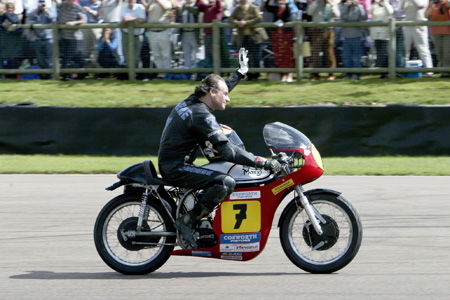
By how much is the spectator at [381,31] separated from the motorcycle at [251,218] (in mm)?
9154

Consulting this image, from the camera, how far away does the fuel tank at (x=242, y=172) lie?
6492mm

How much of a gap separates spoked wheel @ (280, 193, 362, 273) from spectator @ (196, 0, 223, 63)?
9565 mm

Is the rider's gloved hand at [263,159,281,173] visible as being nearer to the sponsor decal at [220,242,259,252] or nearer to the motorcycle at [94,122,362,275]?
the motorcycle at [94,122,362,275]

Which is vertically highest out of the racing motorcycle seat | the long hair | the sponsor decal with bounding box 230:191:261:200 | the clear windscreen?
the long hair

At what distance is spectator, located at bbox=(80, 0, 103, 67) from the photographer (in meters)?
16.2

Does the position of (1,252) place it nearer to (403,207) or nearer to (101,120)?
(403,207)

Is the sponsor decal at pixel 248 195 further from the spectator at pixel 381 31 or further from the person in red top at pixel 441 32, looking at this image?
the person in red top at pixel 441 32

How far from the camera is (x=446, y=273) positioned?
21.2 ft

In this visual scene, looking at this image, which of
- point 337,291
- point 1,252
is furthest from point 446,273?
point 1,252

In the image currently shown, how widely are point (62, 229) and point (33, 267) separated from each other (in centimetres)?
164

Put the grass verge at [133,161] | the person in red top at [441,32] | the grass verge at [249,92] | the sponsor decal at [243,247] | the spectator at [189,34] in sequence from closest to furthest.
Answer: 1. the sponsor decal at [243,247]
2. the grass verge at [133,161]
3. the grass verge at [249,92]
4. the person in red top at [441,32]
5. the spectator at [189,34]

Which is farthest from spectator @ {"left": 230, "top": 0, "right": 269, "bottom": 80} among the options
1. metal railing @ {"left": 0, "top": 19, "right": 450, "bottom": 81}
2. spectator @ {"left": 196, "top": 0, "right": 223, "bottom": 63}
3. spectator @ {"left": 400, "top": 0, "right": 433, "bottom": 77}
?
spectator @ {"left": 400, "top": 0, "right": 433, "bottom": 77}

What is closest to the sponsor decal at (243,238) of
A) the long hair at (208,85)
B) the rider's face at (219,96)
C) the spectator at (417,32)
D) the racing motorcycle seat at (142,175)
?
the racing motorcycle seat at (142,175)

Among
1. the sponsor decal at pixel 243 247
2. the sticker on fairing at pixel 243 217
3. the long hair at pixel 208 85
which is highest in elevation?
the long hair at pixel 208 85
